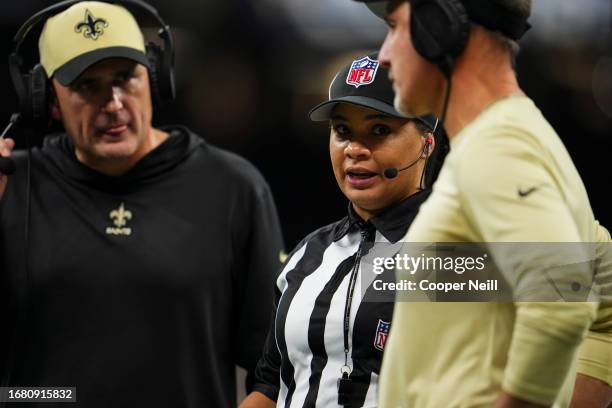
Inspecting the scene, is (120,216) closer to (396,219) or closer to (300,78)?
(396,219)

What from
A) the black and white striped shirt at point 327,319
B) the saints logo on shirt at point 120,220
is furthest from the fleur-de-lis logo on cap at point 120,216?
the black and white striped shirt at point 327,319

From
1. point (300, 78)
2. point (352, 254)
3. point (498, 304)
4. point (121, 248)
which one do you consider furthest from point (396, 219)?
point (300, 78)

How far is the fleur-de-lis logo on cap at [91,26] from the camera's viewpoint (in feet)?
8.14

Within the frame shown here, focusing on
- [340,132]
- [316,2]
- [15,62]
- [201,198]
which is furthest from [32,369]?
[316,2]

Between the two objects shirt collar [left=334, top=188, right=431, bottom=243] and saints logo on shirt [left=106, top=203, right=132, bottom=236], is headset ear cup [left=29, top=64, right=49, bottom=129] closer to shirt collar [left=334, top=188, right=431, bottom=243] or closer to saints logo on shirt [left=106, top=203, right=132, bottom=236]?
saints logo on shirt [left=106, top=203, right=132, bottom=236]

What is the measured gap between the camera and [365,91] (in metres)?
1.88

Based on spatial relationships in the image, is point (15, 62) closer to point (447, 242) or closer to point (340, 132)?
point (340, 132)

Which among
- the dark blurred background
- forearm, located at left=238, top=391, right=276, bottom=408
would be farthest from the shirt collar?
the dark blurred background

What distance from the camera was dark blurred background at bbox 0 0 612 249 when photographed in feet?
14.7

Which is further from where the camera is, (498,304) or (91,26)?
(91,26)

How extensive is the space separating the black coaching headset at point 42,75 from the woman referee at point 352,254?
0.67 m

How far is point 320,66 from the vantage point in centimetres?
461

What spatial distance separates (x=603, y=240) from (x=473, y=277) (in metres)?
0.39

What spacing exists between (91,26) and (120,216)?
1.48 feet
